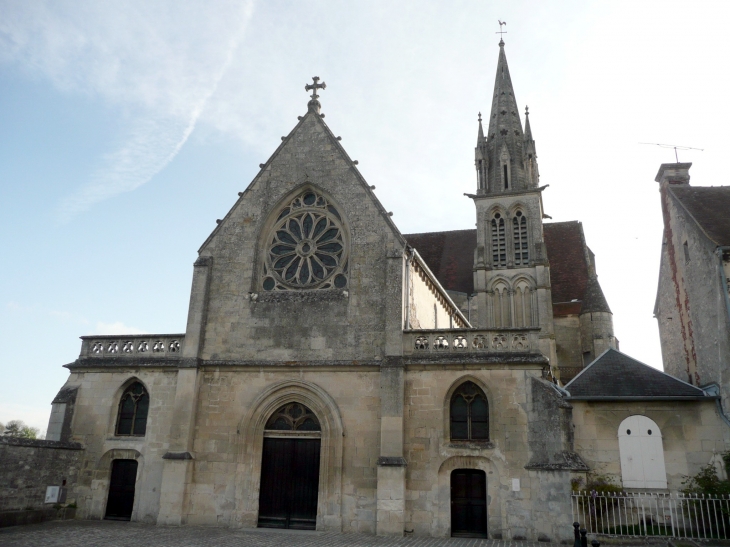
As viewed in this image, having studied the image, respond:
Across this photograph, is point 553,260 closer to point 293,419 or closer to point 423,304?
point 423,304

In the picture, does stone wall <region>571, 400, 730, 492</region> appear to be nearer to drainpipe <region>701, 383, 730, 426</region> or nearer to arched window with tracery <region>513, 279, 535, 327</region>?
drainpipe <region>701, 383, 730, 426</region>

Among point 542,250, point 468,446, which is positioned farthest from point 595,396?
point 542,250

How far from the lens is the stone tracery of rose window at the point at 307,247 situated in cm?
1770

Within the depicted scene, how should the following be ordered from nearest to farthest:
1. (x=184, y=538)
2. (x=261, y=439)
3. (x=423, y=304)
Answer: (x=184, y=538) < (x=261, y=439) < (x=423, y=304)

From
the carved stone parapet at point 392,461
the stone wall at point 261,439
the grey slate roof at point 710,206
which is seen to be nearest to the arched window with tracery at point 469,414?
the carved stone parapet at point 392,461

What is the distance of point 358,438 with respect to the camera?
1564 centimetres

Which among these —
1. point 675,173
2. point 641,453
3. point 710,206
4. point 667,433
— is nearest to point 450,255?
point 675,173

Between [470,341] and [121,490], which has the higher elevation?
[470,341]

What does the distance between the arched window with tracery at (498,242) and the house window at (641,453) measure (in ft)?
61.6

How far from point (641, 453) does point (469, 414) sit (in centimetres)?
486

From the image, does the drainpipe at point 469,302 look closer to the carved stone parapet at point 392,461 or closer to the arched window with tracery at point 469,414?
the arched window with tracery at point 469,414

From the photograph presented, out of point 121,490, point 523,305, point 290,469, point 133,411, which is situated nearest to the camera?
point 290,469

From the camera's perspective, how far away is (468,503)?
48.7ft

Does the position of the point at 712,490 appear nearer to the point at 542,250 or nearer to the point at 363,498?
the point at 363,498
